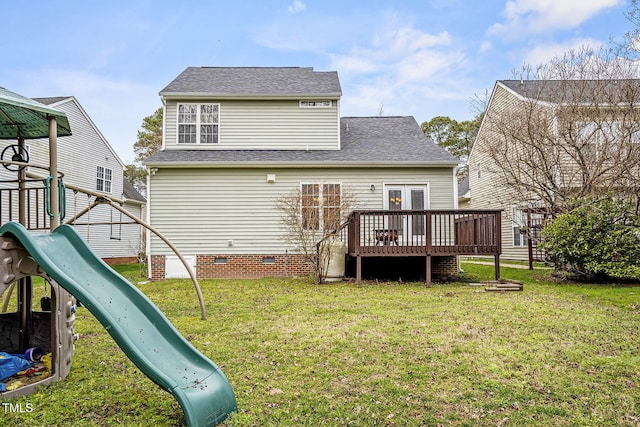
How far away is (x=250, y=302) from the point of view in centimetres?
785

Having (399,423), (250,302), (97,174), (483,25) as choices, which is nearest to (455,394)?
(399,423)

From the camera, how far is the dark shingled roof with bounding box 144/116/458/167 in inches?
464

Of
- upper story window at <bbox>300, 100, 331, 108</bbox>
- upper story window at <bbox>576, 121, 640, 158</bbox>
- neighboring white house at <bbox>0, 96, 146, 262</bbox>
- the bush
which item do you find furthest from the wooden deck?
neighboring white house at <bbox>0, 96, 146, 262</bbox>

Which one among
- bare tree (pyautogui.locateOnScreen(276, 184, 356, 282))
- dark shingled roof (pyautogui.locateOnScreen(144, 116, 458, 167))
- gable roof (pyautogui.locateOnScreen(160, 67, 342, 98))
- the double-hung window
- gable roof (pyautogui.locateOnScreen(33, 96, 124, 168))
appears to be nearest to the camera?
bare tree (pyautogui.locateOnScreen(276, 184, 356, 282))

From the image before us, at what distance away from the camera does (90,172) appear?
59.2 ft

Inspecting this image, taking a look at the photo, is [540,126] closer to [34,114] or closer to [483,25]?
[483,25]

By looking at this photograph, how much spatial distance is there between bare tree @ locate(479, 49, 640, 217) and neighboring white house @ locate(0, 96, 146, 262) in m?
13.8

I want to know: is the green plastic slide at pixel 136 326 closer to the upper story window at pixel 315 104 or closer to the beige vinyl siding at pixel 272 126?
the beige vinyl siding at pixel 272 126

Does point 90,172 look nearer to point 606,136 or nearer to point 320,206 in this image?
point 320,206

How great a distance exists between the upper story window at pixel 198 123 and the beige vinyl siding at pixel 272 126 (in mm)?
163

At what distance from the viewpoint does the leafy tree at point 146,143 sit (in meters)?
31.5

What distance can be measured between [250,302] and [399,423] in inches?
204

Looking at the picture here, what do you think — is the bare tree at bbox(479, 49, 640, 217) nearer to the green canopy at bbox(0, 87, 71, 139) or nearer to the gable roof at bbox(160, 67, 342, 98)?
the gable roof at bbox(160, 67, 342, 98)

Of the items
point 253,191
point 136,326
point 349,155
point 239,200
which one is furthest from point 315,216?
point 136,326
